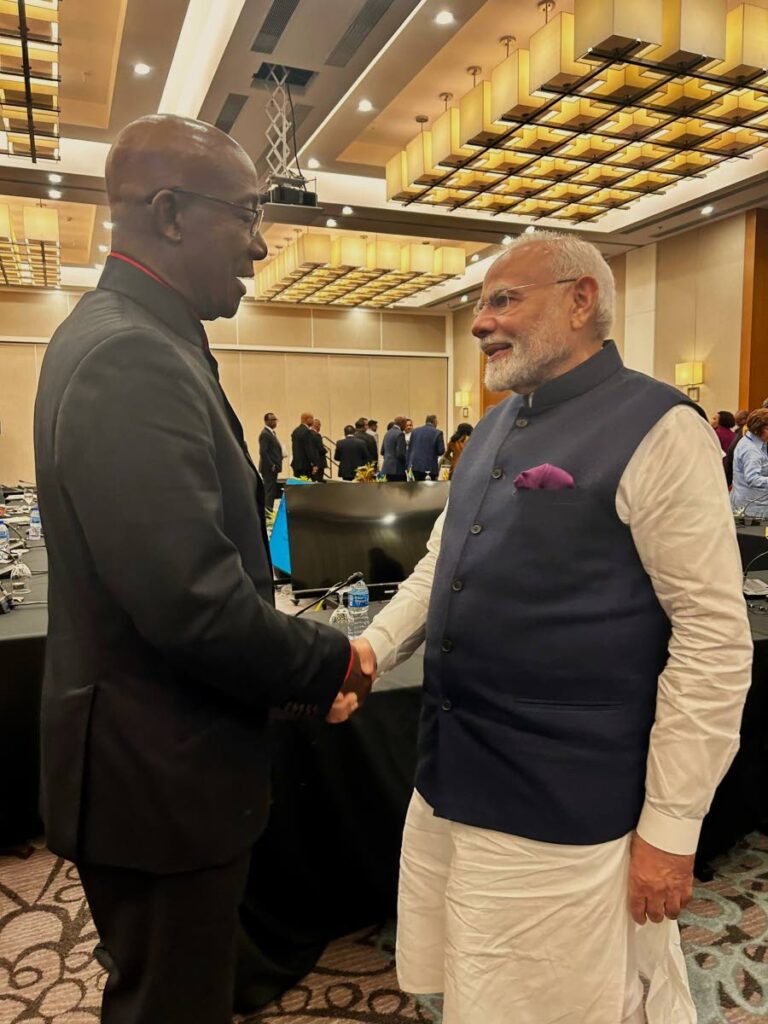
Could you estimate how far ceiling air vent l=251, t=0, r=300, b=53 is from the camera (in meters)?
4.97

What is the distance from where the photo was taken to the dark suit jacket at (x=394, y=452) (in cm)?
1139

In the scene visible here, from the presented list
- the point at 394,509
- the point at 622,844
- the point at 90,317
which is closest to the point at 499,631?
the point at 622,844

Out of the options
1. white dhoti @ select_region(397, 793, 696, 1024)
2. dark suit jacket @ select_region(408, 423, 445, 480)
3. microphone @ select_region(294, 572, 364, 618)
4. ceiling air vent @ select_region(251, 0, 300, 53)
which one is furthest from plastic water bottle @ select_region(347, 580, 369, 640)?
dark suit jacket @ select_region(408, 423, 445, 480)

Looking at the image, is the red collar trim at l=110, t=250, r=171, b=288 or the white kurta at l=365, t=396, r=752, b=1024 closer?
the red collar trim at l=110, t=250, r=171, b=288

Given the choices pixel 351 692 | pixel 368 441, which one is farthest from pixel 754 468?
pixel 368 441

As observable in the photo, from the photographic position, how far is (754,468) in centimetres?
544

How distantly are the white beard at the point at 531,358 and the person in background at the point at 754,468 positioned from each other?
15.3ft

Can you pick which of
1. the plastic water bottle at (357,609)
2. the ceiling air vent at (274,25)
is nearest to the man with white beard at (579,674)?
the plastic water bottle at (357,609)

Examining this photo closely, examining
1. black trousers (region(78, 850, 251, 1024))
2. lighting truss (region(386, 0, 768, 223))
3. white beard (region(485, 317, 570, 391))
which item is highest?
lighting truss (region(386, 0, 768, 223))

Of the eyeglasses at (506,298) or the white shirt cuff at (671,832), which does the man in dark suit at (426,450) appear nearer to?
the eyeglasses at (506,298)

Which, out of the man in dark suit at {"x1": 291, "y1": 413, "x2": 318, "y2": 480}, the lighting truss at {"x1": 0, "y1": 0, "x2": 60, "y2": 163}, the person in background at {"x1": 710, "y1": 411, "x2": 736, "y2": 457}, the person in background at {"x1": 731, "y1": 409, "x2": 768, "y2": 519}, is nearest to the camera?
the lighting truss at {"x1": 0, "y1": 0, "x2": 60, "y2": 163}

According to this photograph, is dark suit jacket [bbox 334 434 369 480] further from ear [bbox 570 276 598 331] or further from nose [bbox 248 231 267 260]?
nose [bbox 248 231 267 260]

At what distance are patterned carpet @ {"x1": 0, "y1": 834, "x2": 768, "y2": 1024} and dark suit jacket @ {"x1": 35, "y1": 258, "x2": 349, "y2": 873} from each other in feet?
3.38

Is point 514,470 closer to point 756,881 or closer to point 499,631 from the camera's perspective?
point 499,631
